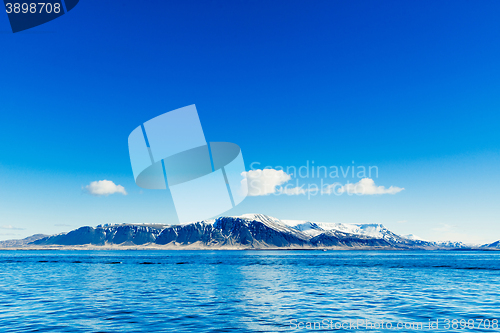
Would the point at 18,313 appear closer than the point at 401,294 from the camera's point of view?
Yes

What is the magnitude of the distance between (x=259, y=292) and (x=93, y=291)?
19521 mm

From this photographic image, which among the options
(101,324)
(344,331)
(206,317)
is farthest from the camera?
(206,317)

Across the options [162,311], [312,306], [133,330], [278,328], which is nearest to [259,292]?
[312,306]

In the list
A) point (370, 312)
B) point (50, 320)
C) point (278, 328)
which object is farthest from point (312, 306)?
point (50, 320)

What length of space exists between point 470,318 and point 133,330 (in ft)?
81.3

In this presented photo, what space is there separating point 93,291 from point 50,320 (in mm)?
17026

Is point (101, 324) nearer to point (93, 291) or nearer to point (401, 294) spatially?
point (93, 291)

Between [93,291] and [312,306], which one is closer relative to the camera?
[312,306]

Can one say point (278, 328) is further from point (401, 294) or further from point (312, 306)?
point (401, 294)

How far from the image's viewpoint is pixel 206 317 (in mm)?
25703

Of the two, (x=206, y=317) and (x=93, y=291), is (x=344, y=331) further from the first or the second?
(x=93, y=291)

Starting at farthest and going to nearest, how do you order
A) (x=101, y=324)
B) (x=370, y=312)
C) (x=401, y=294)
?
1. (x=401, y=294)
2. (x=370, y=312)
3. (x=101, y=324)

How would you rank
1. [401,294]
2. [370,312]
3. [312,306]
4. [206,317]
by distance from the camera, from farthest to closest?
[401,294]
[312,306]
[370,312]
[206,317]

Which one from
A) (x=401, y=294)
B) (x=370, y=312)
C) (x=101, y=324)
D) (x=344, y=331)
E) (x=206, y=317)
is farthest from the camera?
(x=401, y=294)
